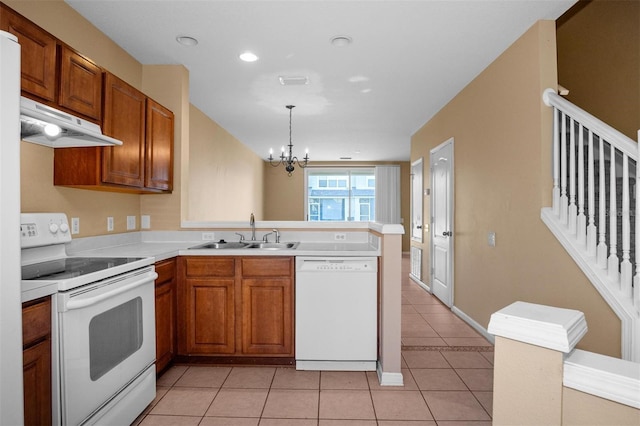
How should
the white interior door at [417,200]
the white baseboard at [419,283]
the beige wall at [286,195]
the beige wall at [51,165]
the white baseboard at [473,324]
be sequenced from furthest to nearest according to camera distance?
the beige wall at [286,195] < the white interior door at [417,200] < the white baseboard at [419,283] < the white baseboard at [473,324] < the beige wall at [51,165]

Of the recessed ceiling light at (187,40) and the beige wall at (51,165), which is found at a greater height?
the recessed ceiling light at (187,40)

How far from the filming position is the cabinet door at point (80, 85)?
1920mm

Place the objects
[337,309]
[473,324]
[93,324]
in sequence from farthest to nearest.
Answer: [473,324], [337,309], [93,324]

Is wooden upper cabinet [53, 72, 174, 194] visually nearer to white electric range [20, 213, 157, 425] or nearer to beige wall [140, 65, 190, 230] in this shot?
beige wall [140, 65, 190, 230]

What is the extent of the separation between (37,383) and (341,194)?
875cm

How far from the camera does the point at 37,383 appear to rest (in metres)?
1.37

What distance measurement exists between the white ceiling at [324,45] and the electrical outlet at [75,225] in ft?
4.70

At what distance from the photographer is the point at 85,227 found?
8.23ft

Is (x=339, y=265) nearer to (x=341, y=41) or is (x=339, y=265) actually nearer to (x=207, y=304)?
(x=207, y=304)

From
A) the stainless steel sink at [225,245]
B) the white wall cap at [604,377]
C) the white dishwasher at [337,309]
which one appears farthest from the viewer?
the stainless steel sink at [225,245]

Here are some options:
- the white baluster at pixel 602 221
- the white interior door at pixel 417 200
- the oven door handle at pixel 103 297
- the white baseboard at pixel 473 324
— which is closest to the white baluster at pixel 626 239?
the white baluster at pixel 602 221

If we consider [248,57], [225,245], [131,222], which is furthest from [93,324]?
[248,57]

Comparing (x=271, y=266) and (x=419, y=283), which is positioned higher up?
(x=271, y=266)

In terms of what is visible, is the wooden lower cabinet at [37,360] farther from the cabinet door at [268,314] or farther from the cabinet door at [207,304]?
the cabinet door at [268,314]
